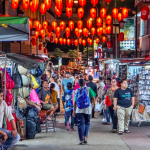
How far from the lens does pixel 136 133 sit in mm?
11242

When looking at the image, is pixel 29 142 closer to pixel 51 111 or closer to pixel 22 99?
pixel 22 99

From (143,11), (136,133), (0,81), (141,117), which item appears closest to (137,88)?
(141,117)

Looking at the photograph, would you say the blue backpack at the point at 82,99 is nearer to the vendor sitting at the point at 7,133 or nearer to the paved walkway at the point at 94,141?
the paved walkway at the point at 94,141

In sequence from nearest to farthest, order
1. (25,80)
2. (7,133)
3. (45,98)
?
1. (7,133)
2. (25,80)
3. (45,98)

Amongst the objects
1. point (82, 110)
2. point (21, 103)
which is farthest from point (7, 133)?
point (21, 103)

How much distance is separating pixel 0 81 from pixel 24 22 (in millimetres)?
1830

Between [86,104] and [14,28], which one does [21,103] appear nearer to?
[86,104]

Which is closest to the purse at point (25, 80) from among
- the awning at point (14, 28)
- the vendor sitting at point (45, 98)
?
the vendor sitting at point (45, 98)

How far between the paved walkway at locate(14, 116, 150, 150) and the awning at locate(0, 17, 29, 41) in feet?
9.69

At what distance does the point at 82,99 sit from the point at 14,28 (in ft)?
9.15

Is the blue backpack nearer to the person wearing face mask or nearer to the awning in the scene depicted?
the person wearing face mask

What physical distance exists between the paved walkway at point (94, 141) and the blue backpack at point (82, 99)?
42.6 inches

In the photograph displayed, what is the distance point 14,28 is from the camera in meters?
7.73

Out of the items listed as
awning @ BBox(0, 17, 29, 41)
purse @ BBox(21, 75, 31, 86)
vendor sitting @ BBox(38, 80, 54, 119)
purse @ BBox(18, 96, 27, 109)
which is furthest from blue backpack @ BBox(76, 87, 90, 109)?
vendor sitting @ BBox(38, 80, 54, 119)
